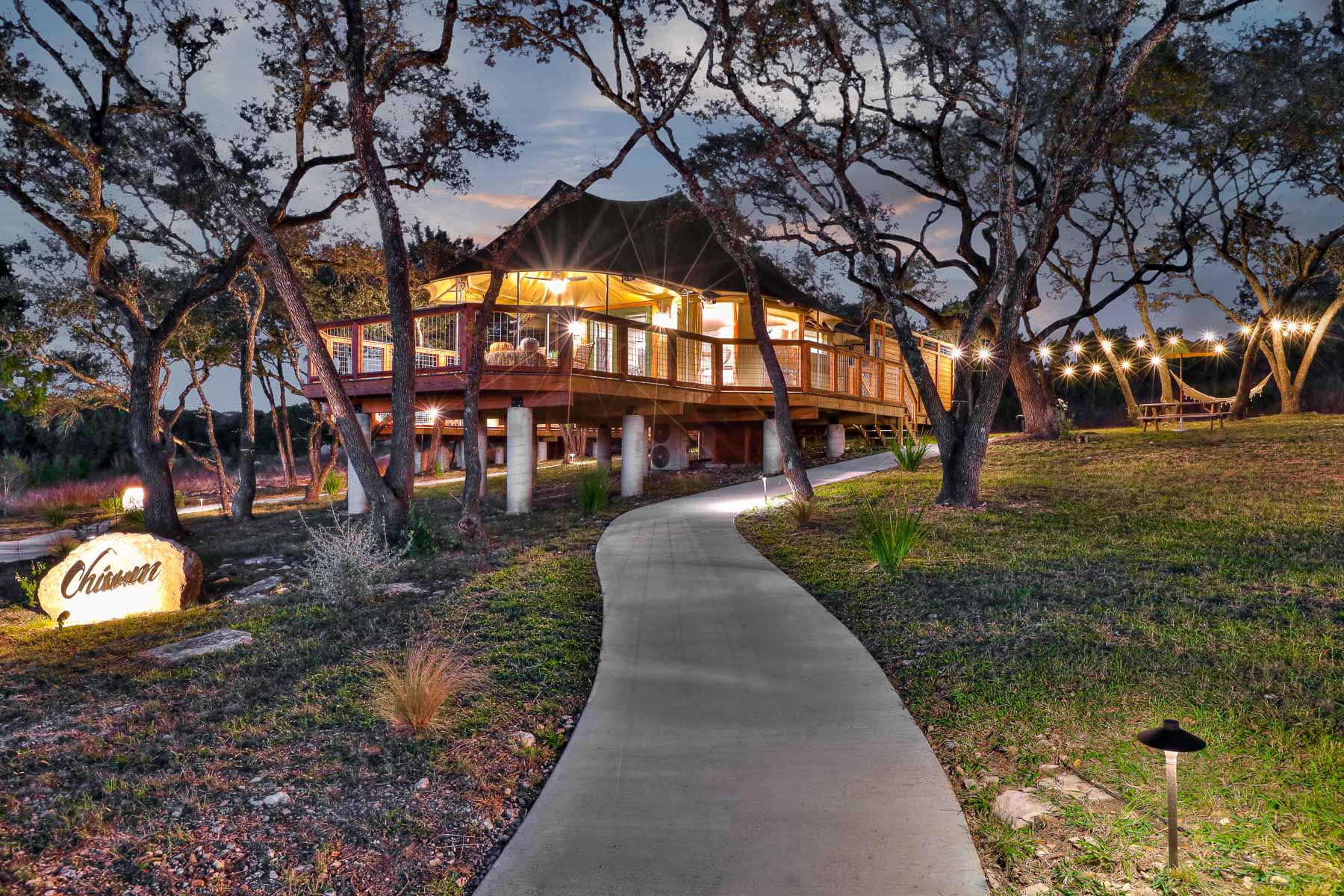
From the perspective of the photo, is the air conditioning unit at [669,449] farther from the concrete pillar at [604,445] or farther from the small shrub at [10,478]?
the small shrub at [10,478]

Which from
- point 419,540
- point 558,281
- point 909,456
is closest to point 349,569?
point 419,540

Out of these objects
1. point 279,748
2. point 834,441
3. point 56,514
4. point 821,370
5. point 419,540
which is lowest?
point 279,748

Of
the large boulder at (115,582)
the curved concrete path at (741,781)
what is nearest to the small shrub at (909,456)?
the curved concrete path at (741,781)

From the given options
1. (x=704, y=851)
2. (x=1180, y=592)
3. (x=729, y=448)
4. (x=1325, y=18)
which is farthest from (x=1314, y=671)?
(x=1325, y=18)

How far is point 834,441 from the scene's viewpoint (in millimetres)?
20609

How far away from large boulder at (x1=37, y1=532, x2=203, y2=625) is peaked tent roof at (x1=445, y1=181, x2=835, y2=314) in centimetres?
894

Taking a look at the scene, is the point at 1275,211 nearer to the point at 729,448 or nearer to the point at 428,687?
the point at 729,448

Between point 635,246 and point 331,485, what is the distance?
9.65 m

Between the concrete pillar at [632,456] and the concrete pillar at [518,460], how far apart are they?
2195mm

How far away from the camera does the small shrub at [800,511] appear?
11.1 m

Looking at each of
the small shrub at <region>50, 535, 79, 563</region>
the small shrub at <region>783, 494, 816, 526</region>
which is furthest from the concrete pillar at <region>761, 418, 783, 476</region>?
the small shrub at <region>50, 535, 79, 563</region>

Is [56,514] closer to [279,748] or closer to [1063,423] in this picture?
[279,748]

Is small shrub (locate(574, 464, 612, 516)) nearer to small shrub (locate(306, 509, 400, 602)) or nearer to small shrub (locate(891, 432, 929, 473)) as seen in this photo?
small shrub (locate(306, 509, 400, 602))

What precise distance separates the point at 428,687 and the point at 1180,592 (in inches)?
237
